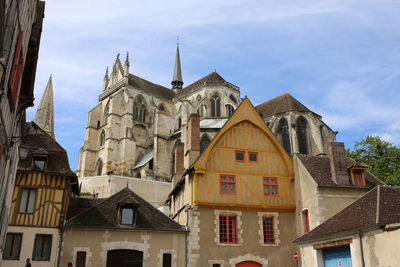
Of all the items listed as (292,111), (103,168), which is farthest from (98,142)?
(292,111)

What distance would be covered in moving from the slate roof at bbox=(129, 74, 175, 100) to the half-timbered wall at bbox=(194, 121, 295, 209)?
3010 centimetres

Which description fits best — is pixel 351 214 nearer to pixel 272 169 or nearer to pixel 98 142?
pixel 272 169

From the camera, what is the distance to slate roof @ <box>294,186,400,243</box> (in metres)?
11.0

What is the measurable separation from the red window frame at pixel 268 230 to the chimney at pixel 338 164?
139 inches

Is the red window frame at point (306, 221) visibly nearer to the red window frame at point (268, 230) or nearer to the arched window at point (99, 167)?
the red window frame at point (268, 230)

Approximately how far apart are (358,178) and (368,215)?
242 inches

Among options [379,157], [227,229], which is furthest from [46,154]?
[379,157]

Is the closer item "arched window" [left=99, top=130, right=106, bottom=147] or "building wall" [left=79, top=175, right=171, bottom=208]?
"building wall" [left=79, top=175, right=171, bottom=208]

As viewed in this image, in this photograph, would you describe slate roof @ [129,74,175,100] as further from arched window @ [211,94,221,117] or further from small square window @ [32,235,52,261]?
small square window @ [32,235,52,261]

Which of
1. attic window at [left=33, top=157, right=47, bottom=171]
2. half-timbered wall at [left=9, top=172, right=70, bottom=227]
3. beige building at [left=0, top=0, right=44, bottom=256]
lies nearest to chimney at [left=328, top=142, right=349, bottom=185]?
half-timbered wall at [left=9, top=172, right=70, bottom=227]

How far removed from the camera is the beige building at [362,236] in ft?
34.1

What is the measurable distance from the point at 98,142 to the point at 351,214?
121 ft

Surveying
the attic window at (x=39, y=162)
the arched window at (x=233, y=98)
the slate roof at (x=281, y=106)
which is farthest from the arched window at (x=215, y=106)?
the attic window at (x=39, y=162)

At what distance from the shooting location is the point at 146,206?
1738 cm
